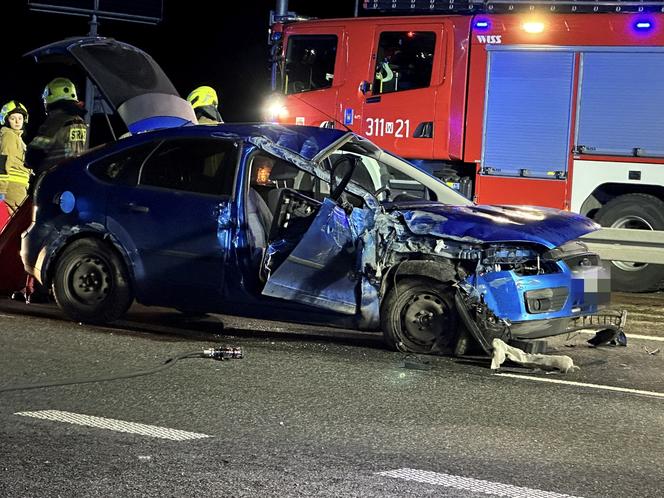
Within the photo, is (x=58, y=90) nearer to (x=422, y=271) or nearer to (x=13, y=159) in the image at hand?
(x=13, y=159)

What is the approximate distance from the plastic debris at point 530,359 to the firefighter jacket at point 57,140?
499 cm

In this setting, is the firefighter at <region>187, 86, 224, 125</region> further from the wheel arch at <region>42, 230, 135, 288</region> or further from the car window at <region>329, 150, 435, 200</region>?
the wheel arch at <region>42, 230, 135, 288</region>

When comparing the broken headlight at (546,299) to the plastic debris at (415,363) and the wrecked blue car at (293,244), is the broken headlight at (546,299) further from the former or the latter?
the plastic debris at (415,363)

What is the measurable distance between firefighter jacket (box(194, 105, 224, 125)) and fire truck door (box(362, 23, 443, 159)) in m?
2.24

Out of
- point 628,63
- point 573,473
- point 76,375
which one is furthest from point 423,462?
point 628,63

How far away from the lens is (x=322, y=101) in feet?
43.0

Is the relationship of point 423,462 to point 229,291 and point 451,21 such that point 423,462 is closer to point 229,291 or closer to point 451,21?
point 229,291

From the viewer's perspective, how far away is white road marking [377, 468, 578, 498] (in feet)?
14.5

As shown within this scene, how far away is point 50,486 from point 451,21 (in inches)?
365

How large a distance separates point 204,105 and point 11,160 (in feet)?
6.58

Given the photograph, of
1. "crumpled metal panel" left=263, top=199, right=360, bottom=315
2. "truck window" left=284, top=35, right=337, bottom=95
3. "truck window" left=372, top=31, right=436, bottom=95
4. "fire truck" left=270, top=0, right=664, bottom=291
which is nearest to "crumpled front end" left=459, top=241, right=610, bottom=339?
"crumpled metal panel" left=263, top=199, right=360, bottom=315

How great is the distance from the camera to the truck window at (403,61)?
1262cm

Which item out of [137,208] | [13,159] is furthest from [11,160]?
[137,208]

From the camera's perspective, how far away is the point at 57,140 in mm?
10234
